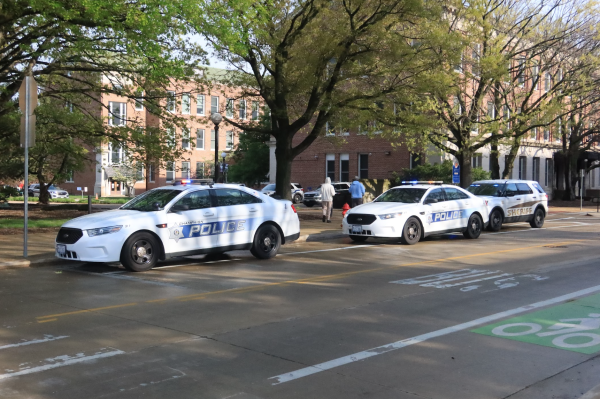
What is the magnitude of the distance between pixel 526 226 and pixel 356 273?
45.9ft

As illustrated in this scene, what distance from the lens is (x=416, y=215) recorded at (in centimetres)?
1595

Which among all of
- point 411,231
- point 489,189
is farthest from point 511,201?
point 411,231

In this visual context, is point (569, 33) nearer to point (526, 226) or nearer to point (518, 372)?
point (526, 226)

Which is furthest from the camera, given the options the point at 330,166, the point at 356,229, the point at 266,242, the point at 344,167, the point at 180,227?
the point at 330,166

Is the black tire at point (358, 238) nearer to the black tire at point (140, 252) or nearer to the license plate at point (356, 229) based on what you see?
the license plate at point (356, 229)

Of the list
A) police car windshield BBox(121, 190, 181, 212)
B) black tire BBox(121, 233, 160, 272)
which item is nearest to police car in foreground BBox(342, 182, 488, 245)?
police car windshield BBox(121, 190, 181, 212)

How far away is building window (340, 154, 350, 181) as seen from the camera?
43.4 meters

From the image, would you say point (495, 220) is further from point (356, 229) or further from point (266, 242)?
point (266, 242)

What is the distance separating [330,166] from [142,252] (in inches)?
1345

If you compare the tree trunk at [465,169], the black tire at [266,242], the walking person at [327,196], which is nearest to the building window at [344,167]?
the tree trunk at [465,169]

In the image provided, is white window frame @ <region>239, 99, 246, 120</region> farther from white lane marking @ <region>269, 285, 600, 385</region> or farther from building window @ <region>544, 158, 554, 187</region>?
building window @ <region>544, 158, 554, 187</region>

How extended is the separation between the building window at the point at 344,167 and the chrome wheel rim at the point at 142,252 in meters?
32.7

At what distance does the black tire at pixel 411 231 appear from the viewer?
15703 mm

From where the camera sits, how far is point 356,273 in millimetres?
11172
